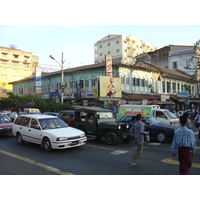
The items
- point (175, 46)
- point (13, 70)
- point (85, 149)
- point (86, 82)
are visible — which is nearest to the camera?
point (85, 149)

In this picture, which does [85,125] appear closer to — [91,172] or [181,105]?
[91,172]

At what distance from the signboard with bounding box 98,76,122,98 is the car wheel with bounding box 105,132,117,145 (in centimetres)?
1348

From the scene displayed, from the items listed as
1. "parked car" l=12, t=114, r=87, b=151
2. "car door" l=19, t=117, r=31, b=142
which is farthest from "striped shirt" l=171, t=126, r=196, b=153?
"car door" l=19, t=117, r=31, b=142

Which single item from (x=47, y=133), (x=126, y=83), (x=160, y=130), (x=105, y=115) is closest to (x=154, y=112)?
(x=160, y=130)

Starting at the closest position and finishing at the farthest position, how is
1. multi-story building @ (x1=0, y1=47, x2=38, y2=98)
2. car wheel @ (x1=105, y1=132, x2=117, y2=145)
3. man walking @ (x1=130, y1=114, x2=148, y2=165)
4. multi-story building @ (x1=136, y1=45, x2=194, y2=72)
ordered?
man walking @ (x1=130, y1=114, x2=148, y2=165), car wheel @ (x1=105, y1=132, x2=117, y2=145), multi-story building @ (x1=136, y1=45, x2=194, y2=72), multi-story building @ (x1=0, y1=47, x2=38, y2=98)

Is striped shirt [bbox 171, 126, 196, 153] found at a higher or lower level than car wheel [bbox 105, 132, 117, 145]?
higher

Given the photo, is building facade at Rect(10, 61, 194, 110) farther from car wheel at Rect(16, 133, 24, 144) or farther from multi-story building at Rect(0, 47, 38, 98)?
multi-story building at Rect(0, 47, 38, 98)

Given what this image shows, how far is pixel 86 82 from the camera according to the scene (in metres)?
29.5

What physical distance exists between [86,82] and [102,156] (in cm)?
2193

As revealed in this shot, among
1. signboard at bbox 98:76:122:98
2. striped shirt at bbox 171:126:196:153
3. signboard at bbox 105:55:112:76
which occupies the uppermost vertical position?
signboard at bbox 105:55:112:76

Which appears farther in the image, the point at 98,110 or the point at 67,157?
the point at 98,110

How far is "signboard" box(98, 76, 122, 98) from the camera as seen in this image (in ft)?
78.5

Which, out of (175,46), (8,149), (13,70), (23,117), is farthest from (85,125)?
(13,70)

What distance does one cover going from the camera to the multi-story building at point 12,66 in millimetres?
62469
